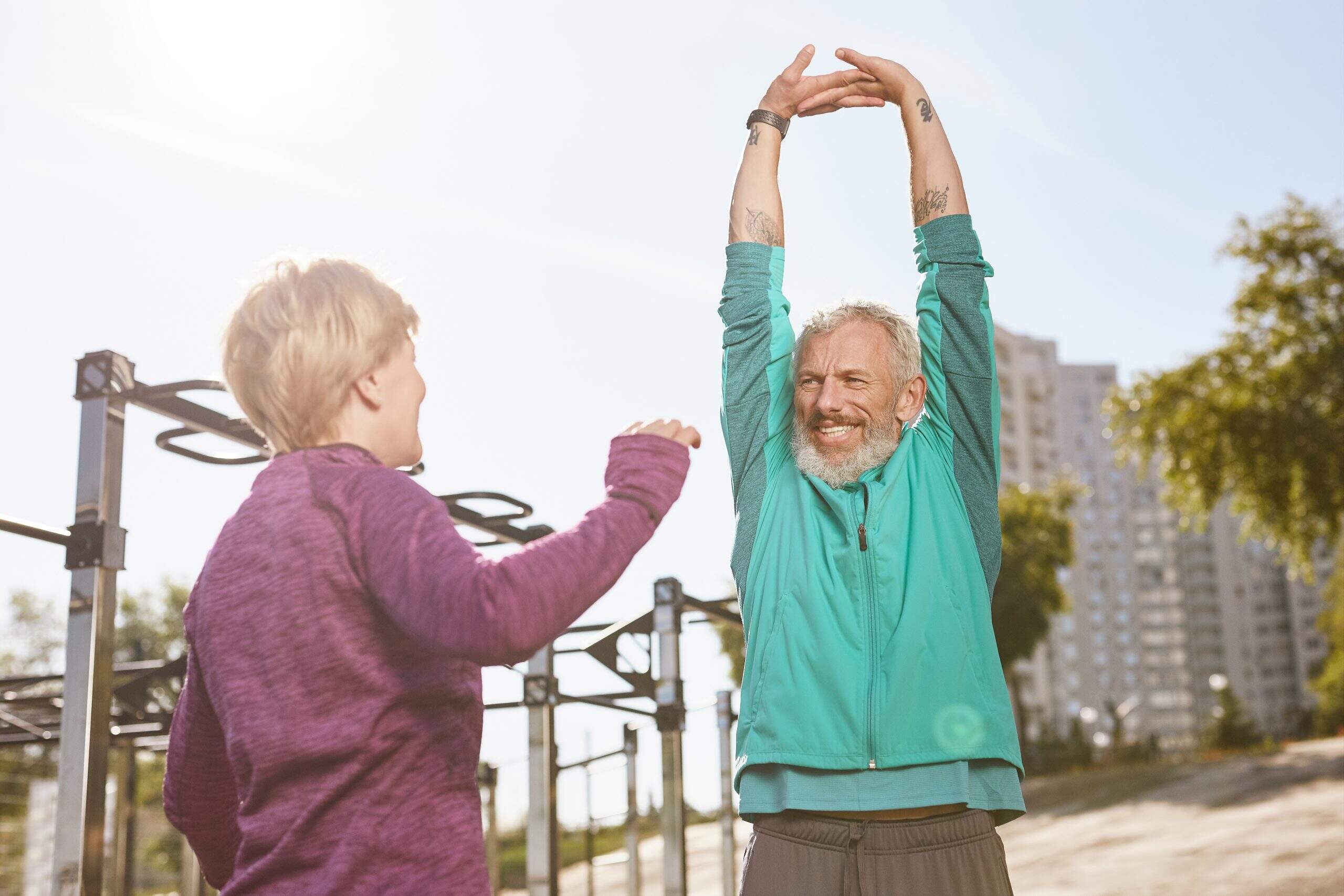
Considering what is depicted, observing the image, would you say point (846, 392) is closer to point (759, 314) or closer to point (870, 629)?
point (759, 314)

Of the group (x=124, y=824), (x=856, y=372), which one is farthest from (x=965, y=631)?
(x=124, y=824)

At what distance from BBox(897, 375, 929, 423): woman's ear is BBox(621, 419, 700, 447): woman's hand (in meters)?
1.10

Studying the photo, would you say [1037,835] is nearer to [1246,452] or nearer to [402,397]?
[1246,452]

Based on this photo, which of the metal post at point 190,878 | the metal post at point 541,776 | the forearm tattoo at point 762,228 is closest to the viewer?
the forearm tattoo at point 762,228

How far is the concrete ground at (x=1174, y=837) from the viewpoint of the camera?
12148 mm

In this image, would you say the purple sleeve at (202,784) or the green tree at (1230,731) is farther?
the green tree at (1230,731)

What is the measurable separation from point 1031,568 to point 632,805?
20866mm

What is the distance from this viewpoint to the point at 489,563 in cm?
122

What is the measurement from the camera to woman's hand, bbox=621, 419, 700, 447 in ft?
4.52

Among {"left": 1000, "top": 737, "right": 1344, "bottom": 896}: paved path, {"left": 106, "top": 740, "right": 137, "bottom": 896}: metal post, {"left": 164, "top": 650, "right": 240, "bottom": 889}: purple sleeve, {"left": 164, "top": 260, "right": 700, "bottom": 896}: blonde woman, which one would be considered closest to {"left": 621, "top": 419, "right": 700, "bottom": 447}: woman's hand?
{"left": 164, "top": 260, "right": 700, "bottom": 896}: blonde woman

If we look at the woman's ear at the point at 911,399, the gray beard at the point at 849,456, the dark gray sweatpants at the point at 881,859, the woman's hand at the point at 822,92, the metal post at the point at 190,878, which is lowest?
the metal post at the point at 190,878

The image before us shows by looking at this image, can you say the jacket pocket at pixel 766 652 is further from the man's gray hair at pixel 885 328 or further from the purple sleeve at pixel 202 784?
the purple sleeve at pixel 202 784

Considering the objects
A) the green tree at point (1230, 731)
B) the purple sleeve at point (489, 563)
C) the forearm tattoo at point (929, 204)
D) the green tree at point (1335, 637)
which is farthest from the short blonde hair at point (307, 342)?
the green tree at point (1335, 637)

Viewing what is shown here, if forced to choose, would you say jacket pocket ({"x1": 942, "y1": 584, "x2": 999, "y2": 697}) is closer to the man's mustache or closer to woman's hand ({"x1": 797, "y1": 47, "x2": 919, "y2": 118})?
the man's mustache
